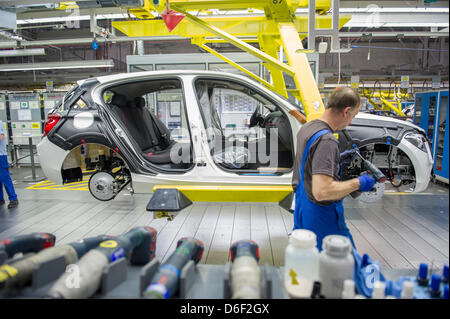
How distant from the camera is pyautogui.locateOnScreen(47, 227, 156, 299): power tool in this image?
0.99m

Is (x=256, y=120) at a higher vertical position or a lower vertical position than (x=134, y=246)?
higher

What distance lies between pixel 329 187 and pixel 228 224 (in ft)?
9.08

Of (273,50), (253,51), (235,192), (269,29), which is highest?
(269,29)

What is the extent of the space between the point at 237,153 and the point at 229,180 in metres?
0.42

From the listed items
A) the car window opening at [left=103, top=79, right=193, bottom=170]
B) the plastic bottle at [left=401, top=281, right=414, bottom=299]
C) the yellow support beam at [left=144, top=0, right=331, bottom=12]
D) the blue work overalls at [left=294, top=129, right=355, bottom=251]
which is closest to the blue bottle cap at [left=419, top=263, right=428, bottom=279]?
the plastic bottle at [left=401, top=281, right=414, bottom=299]

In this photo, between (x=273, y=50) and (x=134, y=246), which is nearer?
(x=134, y=246)

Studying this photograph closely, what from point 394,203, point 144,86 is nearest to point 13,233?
point 144,86

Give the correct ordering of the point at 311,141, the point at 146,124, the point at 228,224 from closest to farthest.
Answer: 1. the point at 311,141
2. the point at 228,224
3. the point at 146,124

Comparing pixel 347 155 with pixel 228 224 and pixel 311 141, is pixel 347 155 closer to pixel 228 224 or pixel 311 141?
pixel 311 141

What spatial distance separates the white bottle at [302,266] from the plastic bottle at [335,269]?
0.04m

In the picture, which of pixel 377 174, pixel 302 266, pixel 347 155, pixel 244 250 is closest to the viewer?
pixel 302 266

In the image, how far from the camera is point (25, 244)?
1.28m

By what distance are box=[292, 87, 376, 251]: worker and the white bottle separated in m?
0.72

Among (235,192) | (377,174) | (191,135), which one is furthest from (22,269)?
(191,135)
